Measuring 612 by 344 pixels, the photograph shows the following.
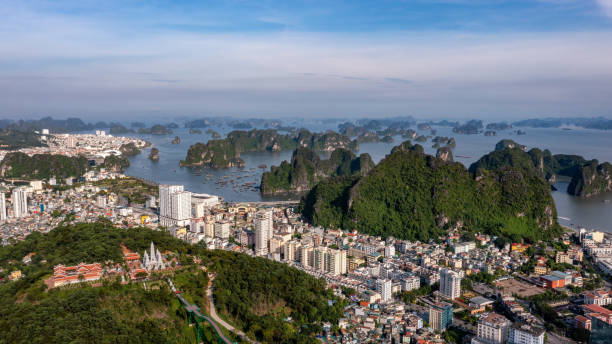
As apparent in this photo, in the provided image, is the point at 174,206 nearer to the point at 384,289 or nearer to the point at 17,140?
the point at 384,289

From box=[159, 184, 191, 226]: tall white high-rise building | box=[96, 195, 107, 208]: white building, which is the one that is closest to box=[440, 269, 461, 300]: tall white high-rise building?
box=[159, 184, 191, 226]: tall white high-rise building

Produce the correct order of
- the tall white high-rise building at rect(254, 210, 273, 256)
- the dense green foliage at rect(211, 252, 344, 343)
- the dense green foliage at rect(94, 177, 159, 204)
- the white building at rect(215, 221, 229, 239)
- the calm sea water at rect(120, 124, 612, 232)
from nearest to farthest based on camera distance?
the dense green foliage at rect(211, 252, 344, 343) < the tall white high-rise building at rect(254, 210, 273, 256) < the white building at rect(215, 221, 229, 239) < the calm sea water at rect(120, 124, 612, 232) < the dense green foliage at rect(94, 177, 159, 204)

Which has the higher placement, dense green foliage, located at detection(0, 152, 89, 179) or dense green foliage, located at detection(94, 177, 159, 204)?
dense green foliage, located at detection(0, 152, 89, 179)

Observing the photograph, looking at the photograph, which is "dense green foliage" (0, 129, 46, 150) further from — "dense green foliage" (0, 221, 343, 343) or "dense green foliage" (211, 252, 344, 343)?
"dense green foliage" (211, 252, 344, 343)

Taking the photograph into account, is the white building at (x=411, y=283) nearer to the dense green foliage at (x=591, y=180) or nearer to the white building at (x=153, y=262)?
the white building at (x=153, y=262)

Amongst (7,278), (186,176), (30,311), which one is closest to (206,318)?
(30,311)

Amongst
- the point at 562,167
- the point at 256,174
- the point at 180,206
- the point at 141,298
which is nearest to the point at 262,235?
the point at 180,206

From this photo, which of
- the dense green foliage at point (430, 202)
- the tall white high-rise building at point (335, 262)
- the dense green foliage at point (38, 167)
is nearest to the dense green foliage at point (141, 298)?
the tall white high-rise building at point (335, 262)
